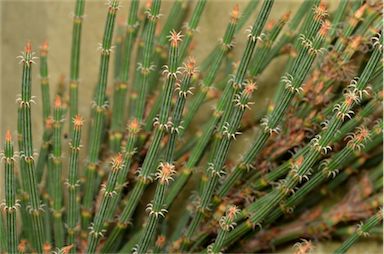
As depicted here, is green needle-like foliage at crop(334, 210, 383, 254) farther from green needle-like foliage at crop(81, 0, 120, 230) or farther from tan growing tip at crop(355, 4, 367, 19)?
green needle-like foliage at crop(81, 0, 120, 230)

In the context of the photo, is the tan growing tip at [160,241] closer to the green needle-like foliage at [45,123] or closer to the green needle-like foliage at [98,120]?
the green needle-like foliage at [98,120]

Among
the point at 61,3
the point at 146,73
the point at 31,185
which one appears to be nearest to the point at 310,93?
the point at 146,73

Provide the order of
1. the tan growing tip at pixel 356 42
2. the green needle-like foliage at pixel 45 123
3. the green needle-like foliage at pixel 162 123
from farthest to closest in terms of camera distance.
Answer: the green needle-like foliage at pixel 45 123 → the tan growing tip at pixel 356 42 → the green needle-like foliage at pixel 162 123

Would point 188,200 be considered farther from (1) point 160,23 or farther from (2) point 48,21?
(2) point 48,21

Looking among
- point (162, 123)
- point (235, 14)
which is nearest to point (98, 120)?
point (162, 123)

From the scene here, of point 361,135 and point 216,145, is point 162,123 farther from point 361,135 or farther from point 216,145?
point 361,135

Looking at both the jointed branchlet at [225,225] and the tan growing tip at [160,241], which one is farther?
the tan growing tip at [160,241]

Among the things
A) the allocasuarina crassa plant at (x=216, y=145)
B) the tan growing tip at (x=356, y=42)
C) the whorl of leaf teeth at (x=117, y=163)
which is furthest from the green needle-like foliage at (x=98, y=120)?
the tan growing tip at (x=356, y=42)

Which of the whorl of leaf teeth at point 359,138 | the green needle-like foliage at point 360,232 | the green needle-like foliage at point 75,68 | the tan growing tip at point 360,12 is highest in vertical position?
the tan growing tip at point 360,12

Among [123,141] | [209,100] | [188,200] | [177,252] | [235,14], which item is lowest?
[177,252]
